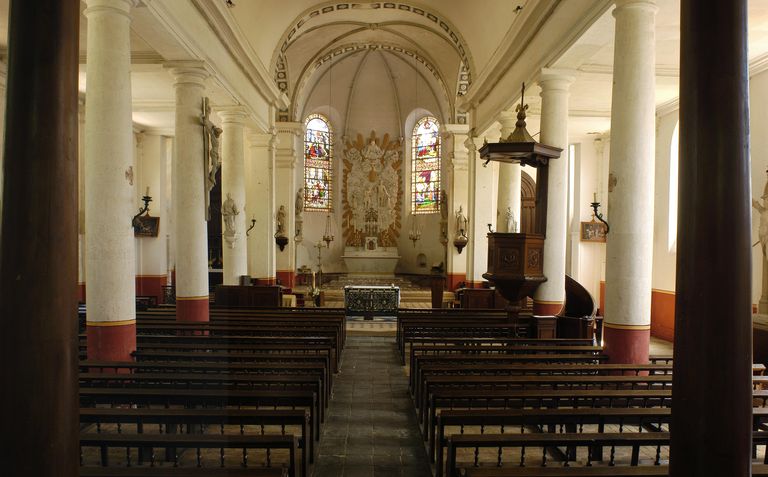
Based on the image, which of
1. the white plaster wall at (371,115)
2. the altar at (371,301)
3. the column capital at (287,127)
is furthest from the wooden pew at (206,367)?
the white plaster wall at (371,115)

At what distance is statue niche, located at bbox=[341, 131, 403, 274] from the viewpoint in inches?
908

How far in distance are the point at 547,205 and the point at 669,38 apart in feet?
11.1

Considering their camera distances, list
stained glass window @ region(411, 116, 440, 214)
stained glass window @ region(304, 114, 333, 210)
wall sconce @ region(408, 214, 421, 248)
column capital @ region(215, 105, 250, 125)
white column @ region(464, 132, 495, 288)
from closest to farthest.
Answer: column capital @ region(215, 105, 250, 125), white column @ region(464, 132, 495, 288), wall sconce @ region(408, 214, 421, 248), stained glass window @ region(411, 116, 440, 214), stained glass window @ region(304, 114, 333, 210)

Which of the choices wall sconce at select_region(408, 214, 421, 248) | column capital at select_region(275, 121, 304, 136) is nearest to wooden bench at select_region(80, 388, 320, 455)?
column capital at select_region(275, 121, 304, 136)

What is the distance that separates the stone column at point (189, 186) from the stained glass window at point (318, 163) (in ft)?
44.6

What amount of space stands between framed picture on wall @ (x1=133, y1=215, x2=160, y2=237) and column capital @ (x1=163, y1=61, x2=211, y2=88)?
8.54m

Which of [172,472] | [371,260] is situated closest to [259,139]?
[371,260]

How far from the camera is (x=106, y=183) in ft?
19.3

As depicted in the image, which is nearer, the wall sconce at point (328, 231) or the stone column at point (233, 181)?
the stone column at point (233, 181)

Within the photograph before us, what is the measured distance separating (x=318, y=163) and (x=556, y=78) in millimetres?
15248

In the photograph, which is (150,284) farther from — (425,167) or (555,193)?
(555,193)

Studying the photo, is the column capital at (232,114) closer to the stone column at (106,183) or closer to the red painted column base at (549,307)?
the stone column at (106,183)

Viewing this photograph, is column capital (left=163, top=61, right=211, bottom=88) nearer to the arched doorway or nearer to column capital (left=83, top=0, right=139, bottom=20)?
column capital (left=83, top=0, right=139, bottom=20)

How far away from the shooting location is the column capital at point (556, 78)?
888cm
